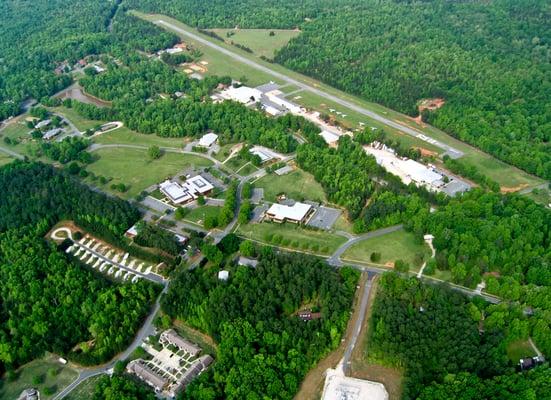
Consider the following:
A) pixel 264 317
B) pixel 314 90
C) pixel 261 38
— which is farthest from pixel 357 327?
pixel 261 38

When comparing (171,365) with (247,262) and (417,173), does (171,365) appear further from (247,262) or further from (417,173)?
(417,173)

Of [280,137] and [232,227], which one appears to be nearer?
[232,227]

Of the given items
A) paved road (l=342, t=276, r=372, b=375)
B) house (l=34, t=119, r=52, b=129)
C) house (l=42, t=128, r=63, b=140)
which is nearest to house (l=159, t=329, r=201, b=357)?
paved road (l=342, t=276, r=372, b=375)

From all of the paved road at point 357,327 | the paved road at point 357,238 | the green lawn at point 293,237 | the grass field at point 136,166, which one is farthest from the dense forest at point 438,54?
the grass field at point 136,166

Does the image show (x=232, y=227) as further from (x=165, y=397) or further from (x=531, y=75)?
(x=531, y=75)

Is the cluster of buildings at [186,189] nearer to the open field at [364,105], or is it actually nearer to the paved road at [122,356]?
the paved road at [122,356]

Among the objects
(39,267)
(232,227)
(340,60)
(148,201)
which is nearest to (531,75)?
(340,60)
